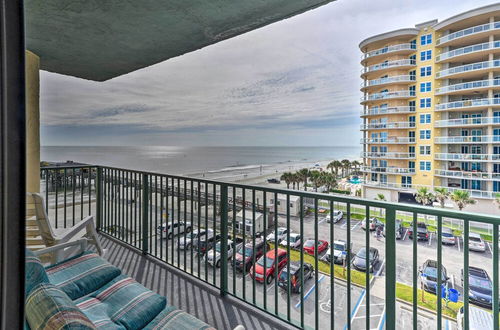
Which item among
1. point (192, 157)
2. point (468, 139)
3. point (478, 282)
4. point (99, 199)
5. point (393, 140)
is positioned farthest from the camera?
point (192, 157)

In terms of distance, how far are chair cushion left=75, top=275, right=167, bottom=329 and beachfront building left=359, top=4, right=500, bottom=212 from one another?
8897mm

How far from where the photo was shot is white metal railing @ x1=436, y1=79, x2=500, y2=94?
7398mm

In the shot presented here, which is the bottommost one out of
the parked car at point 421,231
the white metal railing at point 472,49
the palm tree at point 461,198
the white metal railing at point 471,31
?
the palm tree at point 461,198

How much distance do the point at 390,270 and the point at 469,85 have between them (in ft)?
31.7

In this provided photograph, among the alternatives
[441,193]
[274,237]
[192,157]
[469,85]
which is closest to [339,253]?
[274,237]

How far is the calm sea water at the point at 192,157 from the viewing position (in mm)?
18191

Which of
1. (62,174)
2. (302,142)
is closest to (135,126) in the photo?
(302,142)

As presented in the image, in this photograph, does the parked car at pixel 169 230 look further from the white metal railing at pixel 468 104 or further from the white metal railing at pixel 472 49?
the white metal railing at pixel 472 49

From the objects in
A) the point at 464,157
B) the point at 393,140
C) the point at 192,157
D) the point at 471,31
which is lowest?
the point at 464,157

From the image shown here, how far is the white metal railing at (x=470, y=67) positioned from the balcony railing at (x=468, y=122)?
161 centimetres

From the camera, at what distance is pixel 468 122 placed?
287 inches

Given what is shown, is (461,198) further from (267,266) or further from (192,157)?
(192,157)

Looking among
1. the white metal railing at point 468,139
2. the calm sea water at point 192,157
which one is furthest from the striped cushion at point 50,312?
the calm sea water at point 192,157

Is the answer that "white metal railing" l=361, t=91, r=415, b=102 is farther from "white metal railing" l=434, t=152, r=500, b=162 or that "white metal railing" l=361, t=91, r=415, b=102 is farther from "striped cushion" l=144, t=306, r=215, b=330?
"striped cushion" l=144, t=306, r=215, b=330
